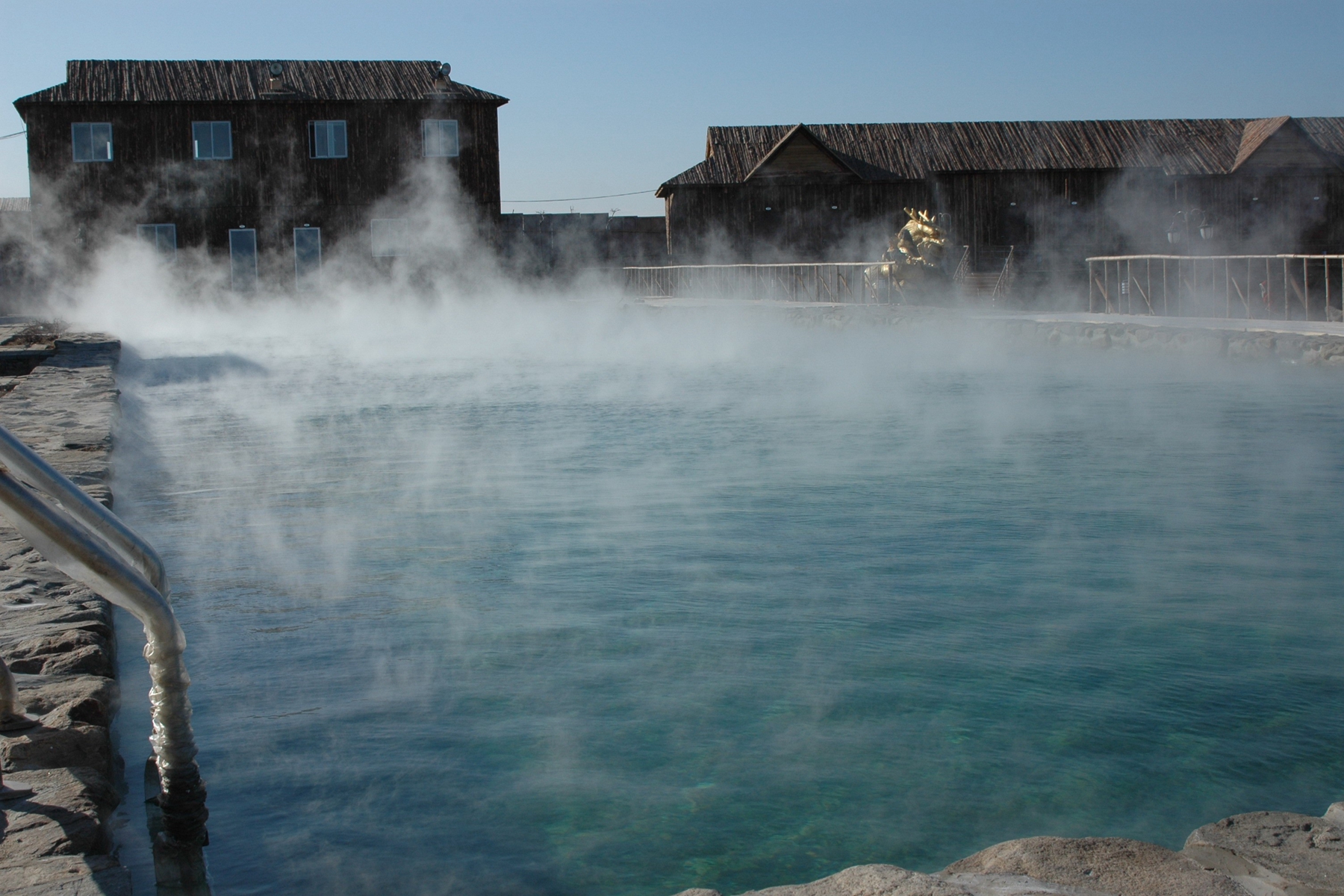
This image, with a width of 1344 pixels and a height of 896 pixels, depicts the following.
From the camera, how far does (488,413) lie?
11.7 m

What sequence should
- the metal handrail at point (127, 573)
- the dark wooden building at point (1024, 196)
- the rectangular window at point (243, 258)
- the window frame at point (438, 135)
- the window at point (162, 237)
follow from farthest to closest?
the dark wooden building at point (1024, 196), the window frame at point (438, 135), the rectangular window at point (243, 258), the window at point (162, 237), the metal handrail at point (127, 573)

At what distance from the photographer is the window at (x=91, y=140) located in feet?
95.6

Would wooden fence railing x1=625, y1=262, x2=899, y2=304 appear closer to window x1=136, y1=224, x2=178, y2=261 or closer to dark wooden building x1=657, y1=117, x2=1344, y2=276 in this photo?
dark wooden building x1=657, y1=117, x2=1344, y2=276

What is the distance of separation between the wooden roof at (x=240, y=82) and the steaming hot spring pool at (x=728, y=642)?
69.1 ft

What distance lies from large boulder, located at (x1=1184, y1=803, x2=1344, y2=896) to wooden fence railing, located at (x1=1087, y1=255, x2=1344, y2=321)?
14715 mm

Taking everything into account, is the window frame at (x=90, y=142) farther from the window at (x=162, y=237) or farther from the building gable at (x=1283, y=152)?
the building gable at (x=1283, y=152)

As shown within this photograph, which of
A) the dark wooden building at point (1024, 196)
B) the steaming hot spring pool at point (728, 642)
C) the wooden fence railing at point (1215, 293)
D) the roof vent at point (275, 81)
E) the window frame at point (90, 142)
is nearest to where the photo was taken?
the steaming hot spring pool at point (728, 642)

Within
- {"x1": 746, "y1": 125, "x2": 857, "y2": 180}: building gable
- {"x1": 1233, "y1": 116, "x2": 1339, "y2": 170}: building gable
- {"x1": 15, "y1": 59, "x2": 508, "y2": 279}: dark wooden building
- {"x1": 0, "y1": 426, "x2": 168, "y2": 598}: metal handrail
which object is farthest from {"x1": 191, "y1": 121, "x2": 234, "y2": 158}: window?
{"x1": 0, "y1": 426, "x2": 168, "y2": 598}: metal handrail

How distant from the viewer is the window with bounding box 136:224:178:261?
29266 millimetres

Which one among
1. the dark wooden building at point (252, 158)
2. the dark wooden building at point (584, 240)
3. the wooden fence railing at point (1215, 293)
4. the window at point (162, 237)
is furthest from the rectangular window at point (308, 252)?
the wooden fence railing at point (1215, 293)

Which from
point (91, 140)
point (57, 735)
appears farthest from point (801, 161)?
point (57, 735)

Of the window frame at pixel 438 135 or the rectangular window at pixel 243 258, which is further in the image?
the window frame at pixel 438 135

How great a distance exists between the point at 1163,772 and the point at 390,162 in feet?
92.3

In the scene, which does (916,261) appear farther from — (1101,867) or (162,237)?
(1101,867)
